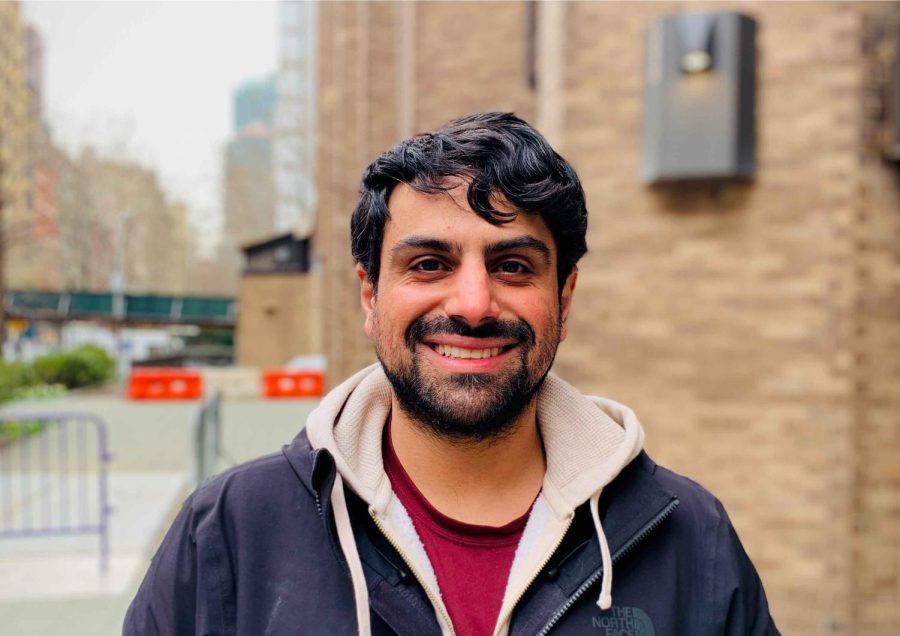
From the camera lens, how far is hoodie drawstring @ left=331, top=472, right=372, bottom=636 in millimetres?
1458

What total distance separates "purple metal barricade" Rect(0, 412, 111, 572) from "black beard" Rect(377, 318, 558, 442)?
5579mm

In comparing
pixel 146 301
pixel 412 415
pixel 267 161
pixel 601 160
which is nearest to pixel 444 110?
pixel 601 160

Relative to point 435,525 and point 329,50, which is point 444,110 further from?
point 329,50

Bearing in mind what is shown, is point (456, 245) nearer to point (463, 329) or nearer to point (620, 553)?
point (463, 329)

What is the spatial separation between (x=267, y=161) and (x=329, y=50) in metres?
74.5

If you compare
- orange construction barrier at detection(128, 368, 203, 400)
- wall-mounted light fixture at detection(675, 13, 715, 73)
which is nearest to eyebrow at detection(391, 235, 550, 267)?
wall-mounted light fixture at detection(675, 13, 715, 73)

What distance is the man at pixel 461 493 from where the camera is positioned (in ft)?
4.97

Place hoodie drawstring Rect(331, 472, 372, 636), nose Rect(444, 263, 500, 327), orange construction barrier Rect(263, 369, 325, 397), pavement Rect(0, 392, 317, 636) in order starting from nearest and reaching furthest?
hoodie drawstring Rect(331, 472, 372, 636)
nose Rect(444, 263, 500, 327)
pavement Rect(0, 392, 317, 636)
orange construction barrier Rect(263, 369, 325, 397)

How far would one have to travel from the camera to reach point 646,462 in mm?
1744

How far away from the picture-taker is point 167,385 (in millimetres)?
18844

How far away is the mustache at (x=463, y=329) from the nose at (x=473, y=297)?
1cm

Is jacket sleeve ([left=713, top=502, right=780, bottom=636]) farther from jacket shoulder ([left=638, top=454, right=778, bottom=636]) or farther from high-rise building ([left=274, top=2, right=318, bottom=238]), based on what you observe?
high-rise building ([left=274, top=2, right=318, bottom=238])

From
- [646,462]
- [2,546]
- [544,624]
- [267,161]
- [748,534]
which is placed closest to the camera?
[544,624]

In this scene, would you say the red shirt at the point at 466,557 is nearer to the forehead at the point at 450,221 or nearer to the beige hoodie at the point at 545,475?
the beige hoodie at the point at 545,475
